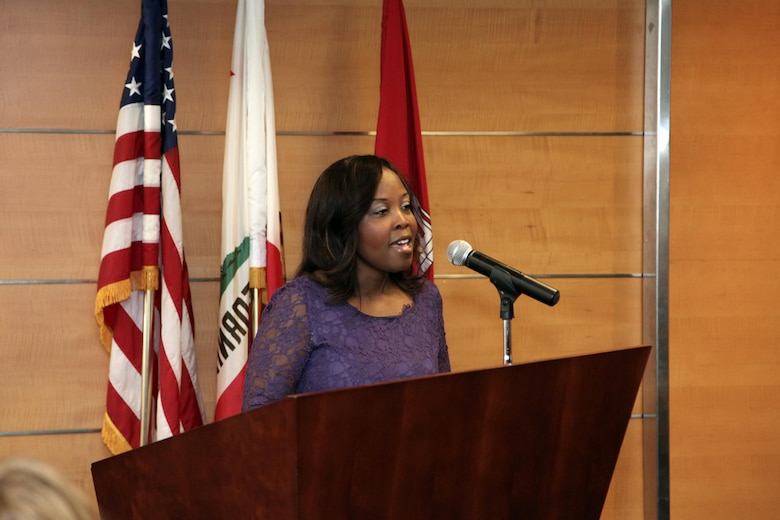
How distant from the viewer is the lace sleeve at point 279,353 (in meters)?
2.17

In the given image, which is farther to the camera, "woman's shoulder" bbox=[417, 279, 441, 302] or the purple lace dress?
"woman's shoulder" bbox=[417, 279, 441, 302]

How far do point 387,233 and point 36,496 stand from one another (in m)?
1.54

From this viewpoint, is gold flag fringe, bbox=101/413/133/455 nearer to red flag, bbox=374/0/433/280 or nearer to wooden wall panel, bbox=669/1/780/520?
red flag, bbox=374/0/433/280

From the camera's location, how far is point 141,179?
11.1 feet

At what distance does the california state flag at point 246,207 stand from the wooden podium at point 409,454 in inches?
69.6

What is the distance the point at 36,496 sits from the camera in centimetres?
87

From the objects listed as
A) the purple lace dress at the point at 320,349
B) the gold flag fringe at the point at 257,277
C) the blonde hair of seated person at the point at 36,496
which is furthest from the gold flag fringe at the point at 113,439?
the blonde hair of seated person at the point at 36,496

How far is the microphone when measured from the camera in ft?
6.76

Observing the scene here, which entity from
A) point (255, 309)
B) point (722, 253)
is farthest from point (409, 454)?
point (722, 253)

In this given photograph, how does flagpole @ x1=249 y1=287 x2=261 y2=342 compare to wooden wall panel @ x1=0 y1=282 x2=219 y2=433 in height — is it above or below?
above

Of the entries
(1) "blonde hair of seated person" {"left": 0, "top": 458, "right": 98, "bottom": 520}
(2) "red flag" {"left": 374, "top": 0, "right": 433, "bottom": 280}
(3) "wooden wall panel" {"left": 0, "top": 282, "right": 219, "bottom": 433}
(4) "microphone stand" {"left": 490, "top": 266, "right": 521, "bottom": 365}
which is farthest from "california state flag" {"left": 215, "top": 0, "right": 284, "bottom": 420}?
(1) "blonde hair of seated person" {"left": 0, "top": 458, "right": 98, "bottom": 520}

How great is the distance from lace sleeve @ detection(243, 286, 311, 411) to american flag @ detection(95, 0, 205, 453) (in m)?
1.11

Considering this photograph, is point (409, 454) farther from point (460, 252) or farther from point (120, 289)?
point (120, 289)

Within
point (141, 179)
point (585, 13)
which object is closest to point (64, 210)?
point (141, 179)
